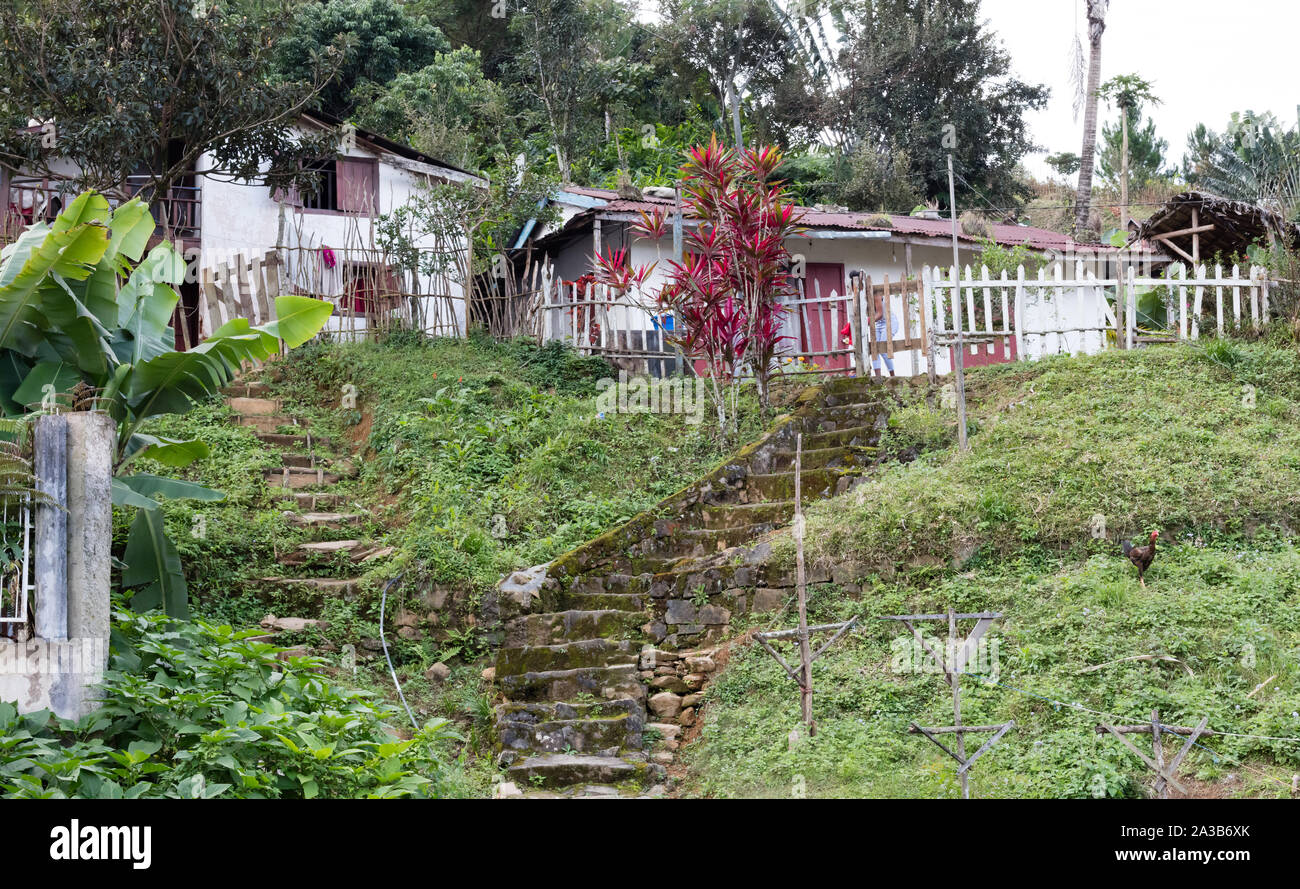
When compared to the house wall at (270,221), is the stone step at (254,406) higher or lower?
lower

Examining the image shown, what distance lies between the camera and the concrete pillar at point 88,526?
6754 millimetres

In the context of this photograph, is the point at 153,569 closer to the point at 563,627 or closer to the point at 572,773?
the point at 563,627

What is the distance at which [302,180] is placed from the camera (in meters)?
17.1

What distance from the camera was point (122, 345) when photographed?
29.2ft

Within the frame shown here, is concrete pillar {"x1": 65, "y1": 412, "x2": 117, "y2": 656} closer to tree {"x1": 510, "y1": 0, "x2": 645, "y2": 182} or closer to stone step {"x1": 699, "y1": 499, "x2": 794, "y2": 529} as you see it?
stone step {"x1": 699, "y1": 499, "x2": 794, "y2": 529}

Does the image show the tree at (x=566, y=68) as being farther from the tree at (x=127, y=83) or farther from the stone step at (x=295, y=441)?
the stone step at (x=295, y=441)

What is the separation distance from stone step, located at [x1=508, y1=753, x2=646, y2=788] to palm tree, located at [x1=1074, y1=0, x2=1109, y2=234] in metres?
18.2

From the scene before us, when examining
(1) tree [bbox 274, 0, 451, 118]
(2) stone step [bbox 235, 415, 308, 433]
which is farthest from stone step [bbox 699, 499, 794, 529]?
(1) tree [bbox 274, 0, 451, 118]

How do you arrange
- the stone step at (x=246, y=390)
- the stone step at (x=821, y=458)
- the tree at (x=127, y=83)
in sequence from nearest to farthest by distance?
the stone step at (x=821, y=458), the stone step at (x=246, y=390), the tree at (x=127, y=83)

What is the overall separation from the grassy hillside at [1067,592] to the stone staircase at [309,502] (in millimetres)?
3697

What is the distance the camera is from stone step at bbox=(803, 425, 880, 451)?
39.4ft

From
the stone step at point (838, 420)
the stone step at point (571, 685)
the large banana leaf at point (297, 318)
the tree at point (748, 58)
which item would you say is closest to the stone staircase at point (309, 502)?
the stone step at point (571, 685)

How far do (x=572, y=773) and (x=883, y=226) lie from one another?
1217 centimetres

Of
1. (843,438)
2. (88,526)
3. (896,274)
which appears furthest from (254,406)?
(896,274)
